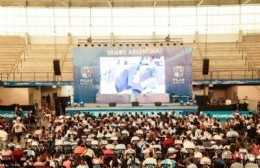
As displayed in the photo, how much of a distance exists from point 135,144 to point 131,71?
16774 millimetres

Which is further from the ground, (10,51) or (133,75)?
(10,51)

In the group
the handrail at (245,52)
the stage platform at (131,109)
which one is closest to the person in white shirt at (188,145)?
the stage platform at (131,109)

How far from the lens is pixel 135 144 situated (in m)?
17.0

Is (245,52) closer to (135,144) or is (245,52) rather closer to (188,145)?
(135,144)

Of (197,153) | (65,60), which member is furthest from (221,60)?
(197,153)

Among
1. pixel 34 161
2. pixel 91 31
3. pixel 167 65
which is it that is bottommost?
pixel 34 161

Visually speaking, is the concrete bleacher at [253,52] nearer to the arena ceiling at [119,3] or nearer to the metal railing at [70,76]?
the metal railing at [70,76]

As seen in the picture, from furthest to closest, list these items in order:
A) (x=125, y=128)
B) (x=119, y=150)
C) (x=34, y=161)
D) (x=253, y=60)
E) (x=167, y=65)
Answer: (x=253, y=60)
(x=167, y=65)
(x=125, y=128)
(x=119, y=150)
(x=34, y=161)

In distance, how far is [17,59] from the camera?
40.3 metres

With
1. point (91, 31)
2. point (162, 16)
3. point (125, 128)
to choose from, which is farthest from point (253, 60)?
point (125, 128)

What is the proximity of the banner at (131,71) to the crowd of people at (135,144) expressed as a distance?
34.6 feet

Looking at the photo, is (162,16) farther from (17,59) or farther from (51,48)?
(17,59)

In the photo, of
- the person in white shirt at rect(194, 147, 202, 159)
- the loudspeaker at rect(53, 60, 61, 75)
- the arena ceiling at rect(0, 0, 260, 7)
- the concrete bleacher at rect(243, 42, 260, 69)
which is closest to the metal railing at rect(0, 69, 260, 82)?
the concrete bleacher at rect(243, 42, 260, 69)

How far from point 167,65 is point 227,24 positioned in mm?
12895
